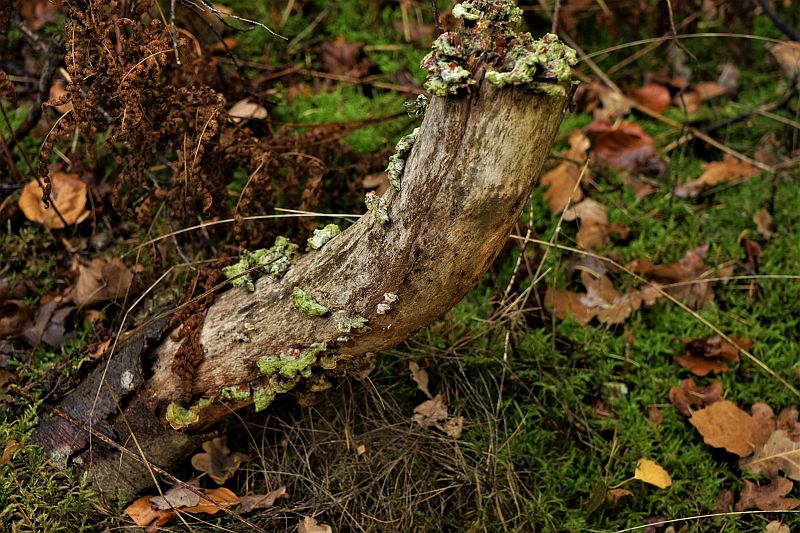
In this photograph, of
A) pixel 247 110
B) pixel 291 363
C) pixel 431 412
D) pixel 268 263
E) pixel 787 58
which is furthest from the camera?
pixel 787 58

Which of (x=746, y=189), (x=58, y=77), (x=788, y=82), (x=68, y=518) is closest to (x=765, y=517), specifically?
(x=746, y=189)

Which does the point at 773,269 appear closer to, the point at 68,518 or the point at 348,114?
the point at 348,114

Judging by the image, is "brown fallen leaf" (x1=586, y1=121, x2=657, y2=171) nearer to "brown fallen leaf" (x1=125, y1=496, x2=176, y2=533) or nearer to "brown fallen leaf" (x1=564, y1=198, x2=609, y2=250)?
"brown fallen leaf" (x1=564, y1=198, x2=609, y2=250)

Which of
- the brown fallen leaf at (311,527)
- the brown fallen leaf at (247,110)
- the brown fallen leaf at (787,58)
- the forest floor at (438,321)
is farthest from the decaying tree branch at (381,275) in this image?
the brown fallen leaf at (787,58)

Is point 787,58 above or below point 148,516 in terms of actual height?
above

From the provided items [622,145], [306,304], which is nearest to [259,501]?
[306,304]

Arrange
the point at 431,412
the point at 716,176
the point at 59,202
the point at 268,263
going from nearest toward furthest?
1. the point at 268,263
2. the point at 431,412
3. the point at 59,202
4. the point at 716,176

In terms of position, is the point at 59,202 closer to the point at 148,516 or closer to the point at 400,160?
the point at 148,516
